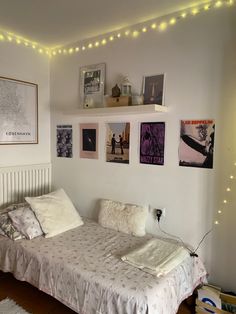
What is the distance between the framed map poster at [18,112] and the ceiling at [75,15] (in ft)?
1.91

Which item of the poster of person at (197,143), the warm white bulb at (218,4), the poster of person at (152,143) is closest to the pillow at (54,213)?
the poster of person at (152,143)

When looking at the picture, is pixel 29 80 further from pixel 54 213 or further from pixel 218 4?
pixel 218 4

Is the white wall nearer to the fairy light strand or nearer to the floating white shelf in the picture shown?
the floating white shelf

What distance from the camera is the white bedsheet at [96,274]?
1604 millimetres

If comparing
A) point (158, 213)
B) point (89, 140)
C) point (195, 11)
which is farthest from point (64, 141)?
point (195, 11)

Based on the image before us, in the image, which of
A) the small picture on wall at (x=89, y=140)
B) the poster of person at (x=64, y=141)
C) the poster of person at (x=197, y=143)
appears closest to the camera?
the poster of person at (x=197, y=143)

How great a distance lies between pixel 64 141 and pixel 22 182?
71 cm

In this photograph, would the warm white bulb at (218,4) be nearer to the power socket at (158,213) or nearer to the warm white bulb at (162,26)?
the warm white bulb at (162,26)

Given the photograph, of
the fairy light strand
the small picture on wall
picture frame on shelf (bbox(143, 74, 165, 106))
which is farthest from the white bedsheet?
picture frame on shelf (bbox(143, 74, 165, 106))

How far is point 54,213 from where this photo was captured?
2547mm

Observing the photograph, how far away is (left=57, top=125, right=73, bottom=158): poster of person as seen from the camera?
3119 millimetres

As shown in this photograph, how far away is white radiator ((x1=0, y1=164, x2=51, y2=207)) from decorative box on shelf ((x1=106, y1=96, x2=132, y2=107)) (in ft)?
4.35

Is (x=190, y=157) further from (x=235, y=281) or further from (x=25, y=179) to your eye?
(x=25, y=179)

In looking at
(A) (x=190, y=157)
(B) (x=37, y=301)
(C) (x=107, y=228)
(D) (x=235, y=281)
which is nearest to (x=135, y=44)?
(A) (x=190, y=157)
